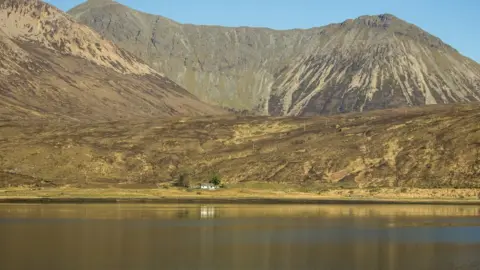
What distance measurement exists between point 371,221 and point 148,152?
112 m

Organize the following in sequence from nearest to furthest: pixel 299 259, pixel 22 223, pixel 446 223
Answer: pixel 299 259 → pixel 22 223 → pixel 446 223

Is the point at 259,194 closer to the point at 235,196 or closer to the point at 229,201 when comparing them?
the point at 235,196

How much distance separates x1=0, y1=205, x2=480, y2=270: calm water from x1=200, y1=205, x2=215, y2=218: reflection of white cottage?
0.23 m

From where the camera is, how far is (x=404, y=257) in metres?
48.2

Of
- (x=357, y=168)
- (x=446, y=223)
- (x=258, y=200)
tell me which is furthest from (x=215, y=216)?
(x=357, y=168)

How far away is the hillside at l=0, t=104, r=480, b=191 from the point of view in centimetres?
14538

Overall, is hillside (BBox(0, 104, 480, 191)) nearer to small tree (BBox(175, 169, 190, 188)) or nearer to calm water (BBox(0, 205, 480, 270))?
small tree (BBox(175, 169, 190, 188))

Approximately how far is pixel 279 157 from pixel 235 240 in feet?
369

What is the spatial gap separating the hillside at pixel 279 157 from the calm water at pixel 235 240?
197ft

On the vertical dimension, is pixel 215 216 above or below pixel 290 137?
below

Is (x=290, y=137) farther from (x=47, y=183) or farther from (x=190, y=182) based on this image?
(x=47, y=183)

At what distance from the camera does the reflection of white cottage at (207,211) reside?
82.6m

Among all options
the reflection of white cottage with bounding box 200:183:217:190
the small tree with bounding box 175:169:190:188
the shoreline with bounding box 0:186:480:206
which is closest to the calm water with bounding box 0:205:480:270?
the shoreline with bounding box 0:186:480:206

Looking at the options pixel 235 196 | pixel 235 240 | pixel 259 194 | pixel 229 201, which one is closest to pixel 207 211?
pixel 229 201
